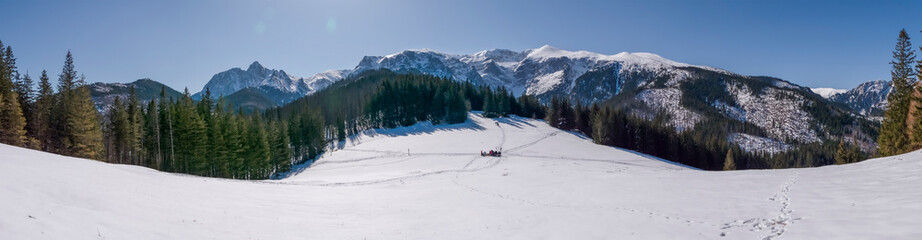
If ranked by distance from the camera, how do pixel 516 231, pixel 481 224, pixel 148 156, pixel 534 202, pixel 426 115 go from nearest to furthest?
pixel 516 231, pixel 481 224, pixel 534 202, pixel 148 156, pixel 426 115

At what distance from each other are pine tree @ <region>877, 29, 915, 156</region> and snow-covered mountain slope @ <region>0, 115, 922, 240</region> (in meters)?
30.4

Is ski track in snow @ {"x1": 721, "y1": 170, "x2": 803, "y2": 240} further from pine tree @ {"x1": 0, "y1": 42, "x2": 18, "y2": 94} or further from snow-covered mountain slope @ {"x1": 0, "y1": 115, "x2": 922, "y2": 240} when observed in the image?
pine tree @ {"x1": 0, "y1": 42, "x2": 18, "y2": 94}

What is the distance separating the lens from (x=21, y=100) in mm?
41188

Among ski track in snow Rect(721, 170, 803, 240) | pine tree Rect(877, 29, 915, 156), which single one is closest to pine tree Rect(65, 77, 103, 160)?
ski track in snow Rect(721, 170, 803, 240)

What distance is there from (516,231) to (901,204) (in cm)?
1228

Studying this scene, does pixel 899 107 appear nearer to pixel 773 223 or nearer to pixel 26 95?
pixel 773 223

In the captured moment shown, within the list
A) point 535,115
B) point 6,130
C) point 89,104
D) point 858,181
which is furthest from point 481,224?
point 535,115

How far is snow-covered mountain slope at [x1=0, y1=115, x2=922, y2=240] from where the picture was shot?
10.5 m

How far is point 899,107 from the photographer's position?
4012 centimetres

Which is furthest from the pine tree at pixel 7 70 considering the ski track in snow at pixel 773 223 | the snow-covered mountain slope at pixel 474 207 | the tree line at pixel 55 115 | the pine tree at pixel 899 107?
the pine tree at pixel 899 107

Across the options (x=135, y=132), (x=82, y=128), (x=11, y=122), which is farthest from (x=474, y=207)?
(x=135, y=132)

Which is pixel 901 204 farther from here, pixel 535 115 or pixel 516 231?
pixel 535 115

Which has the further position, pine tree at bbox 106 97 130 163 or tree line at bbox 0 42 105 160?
pine tree at bbox 106 97 130 163

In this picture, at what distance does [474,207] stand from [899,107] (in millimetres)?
51471
